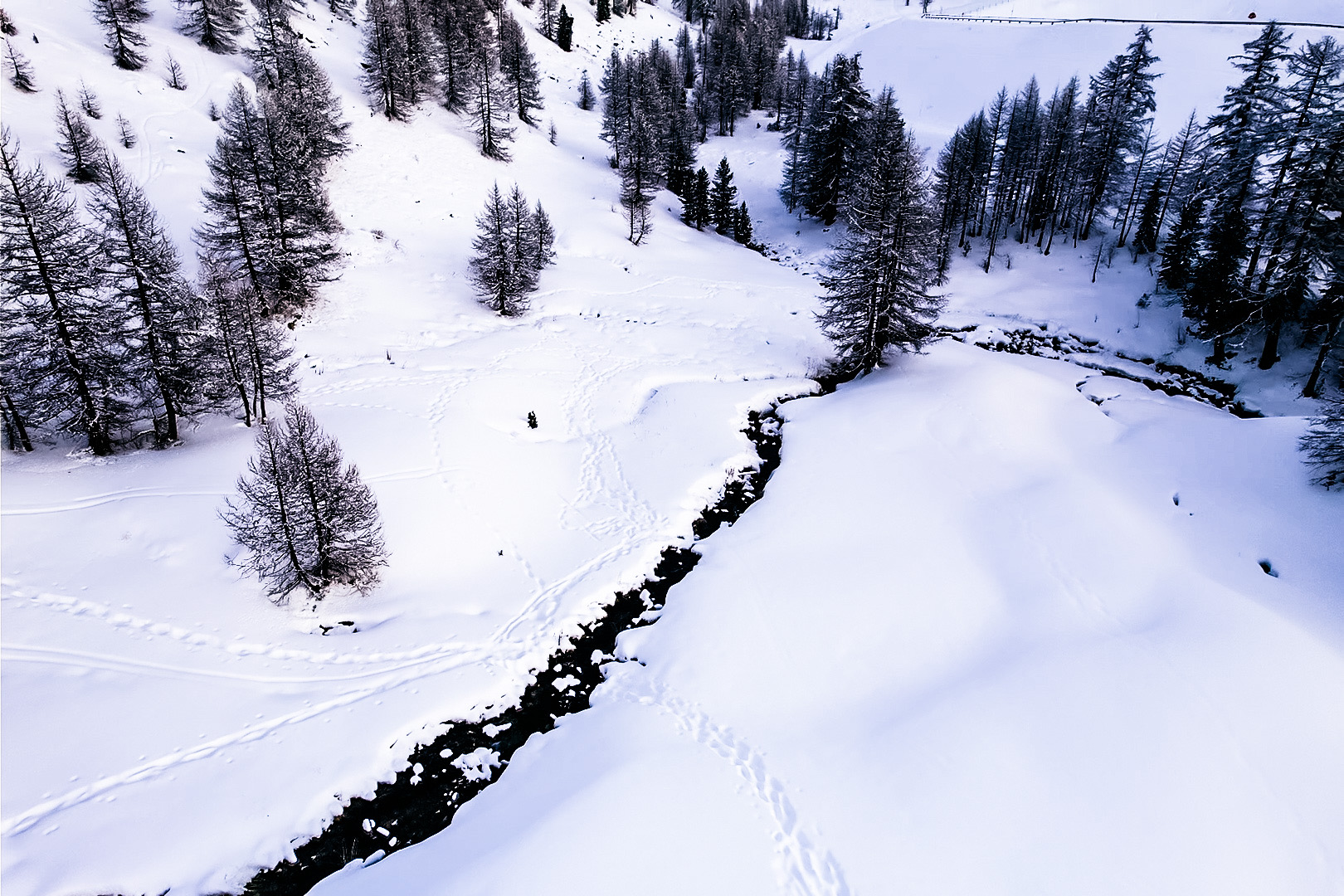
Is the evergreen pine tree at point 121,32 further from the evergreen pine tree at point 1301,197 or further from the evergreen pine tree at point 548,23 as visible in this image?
the evergreen pine tree at point 1301,197

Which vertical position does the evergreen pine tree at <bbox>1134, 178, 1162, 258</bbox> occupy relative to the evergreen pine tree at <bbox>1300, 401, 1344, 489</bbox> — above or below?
above

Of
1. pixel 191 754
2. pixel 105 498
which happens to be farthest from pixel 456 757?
pixel 105 498

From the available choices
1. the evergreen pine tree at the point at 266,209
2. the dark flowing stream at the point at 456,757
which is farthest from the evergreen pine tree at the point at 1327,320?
the evergreen pine tree at the point at 266,209

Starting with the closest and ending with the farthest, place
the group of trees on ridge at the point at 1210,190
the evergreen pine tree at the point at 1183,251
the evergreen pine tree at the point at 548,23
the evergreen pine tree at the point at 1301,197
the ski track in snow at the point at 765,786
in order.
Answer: the ski track in snow at the point at 765,786
the evergreen pine tree at the point at 1301,197
the group of trees on ridge at the point at 1210,190
the evergreen pine tree at the point at 1183,251
the evergreen pine tree at the point at 548,23

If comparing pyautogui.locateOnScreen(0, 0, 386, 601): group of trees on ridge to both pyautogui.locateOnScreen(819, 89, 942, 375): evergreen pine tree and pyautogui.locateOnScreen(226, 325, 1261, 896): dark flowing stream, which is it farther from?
pyautogui.locateOnScreen(819, 89, 942, 375): evergreen pine tree

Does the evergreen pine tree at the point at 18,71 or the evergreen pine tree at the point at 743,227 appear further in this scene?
the evergreen pine tree at the point at 743,227

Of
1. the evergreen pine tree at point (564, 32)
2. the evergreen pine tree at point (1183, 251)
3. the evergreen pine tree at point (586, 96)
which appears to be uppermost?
the evergreen pine tree at point (564, 32)

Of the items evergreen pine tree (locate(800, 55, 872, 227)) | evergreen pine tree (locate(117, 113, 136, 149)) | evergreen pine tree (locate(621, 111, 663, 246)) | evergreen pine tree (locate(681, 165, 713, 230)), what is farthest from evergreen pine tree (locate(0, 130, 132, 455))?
evergreen pine tree (locate(800, 55, 872, 227))
